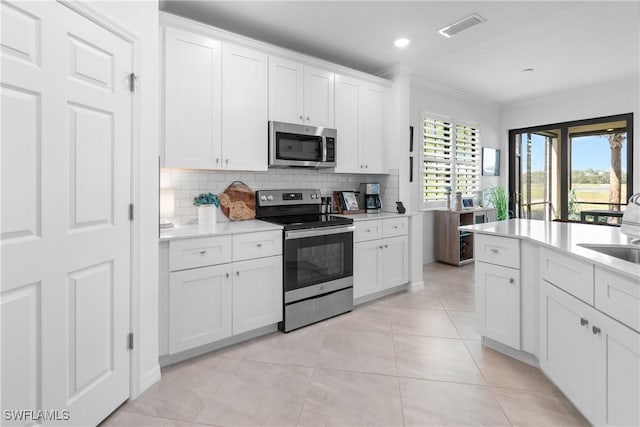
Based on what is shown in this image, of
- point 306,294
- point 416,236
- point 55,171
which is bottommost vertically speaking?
point 306,294

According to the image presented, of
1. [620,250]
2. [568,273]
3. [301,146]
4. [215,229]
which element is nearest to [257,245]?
[215,229]

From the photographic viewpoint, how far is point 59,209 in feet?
4.81

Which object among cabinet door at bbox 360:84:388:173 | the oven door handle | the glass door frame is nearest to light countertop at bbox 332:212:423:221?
the oven door handle

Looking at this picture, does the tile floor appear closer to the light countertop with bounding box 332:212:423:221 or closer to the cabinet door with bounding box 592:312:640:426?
the cabinet door with bounding box 592:312:640:426

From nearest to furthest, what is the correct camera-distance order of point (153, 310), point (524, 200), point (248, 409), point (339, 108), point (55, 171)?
1. point (55, 171)
2. point (248, 409)
3. point (153, 310)
4. point (339, 108)
5. point (524, 200)

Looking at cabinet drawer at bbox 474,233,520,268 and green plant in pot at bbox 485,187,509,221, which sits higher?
green plant in pot at bbox 485,187,509,221

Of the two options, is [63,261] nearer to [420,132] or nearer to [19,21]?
[19,21]

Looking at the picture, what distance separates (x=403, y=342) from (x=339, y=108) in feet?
7.60

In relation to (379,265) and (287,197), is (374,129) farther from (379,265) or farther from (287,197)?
(379,265)

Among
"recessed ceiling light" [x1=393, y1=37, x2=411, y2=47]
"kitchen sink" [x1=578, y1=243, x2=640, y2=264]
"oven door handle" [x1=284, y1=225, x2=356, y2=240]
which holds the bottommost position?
"kitchen sink" [x1=578, y1=243, x2=640, y2=264]

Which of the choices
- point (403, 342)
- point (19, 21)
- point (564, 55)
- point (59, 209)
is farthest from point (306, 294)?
point (564, 55)

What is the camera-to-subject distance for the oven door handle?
272cm

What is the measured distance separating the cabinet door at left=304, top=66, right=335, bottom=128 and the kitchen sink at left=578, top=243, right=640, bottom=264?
2.32m

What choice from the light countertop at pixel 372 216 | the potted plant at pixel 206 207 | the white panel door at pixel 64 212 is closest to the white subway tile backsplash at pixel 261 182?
the potted plant at pixel 206 207
